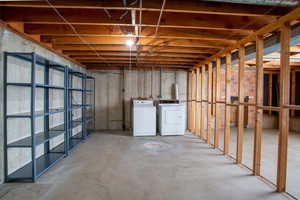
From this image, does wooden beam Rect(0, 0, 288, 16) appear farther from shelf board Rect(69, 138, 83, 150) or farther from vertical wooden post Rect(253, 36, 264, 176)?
shelf board Rect(69, 138, 83, 150)

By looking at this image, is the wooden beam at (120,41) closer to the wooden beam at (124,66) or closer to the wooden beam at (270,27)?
the wooden beam at (270,27)

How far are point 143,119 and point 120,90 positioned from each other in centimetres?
157

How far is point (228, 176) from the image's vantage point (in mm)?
2729

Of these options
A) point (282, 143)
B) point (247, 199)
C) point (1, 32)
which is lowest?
point (247, 199)

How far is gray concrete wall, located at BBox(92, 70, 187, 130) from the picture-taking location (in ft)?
20.9

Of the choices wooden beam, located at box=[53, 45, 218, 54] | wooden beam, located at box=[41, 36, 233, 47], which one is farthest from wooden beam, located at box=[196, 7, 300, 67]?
wooden beam, located at box=[53, 45, 218, 54]

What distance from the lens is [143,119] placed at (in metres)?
5.49

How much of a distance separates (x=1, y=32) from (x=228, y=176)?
3923 mm

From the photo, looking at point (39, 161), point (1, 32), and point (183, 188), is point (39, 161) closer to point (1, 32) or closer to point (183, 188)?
point (1, 32)

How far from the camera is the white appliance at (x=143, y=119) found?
546 cm

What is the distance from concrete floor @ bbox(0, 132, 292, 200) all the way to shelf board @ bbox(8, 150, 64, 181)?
0.13 meters

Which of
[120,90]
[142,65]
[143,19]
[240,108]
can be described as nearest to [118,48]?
[143,19]

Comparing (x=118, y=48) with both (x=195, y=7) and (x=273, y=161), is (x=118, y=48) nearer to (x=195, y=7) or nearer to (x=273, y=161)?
(x=195, y=7)

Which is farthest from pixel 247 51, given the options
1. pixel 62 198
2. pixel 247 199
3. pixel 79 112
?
pixel 79 112
